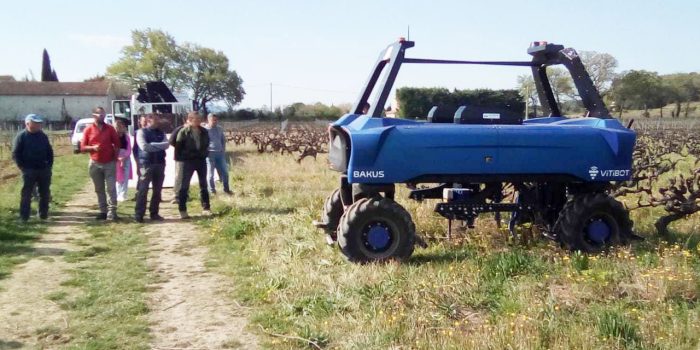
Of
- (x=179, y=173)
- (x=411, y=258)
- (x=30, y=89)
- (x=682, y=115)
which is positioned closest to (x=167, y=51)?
(x=30, y=89)

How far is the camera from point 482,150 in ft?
20.1

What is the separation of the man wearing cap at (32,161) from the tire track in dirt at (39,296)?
755 millimetres

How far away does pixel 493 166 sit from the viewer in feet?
20.2

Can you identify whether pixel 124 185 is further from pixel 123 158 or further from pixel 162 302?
pixel 162 302

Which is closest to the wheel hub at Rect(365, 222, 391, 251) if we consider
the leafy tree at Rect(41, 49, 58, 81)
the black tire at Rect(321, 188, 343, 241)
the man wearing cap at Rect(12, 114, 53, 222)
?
the black tire at Rect(321, 188, 343, 241)

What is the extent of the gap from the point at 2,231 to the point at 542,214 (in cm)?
650

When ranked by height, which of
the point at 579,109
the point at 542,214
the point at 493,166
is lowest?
the point at 542,214

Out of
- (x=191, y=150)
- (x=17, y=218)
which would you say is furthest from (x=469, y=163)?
(x=17, y=218)

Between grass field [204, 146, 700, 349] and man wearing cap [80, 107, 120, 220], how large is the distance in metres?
2.95

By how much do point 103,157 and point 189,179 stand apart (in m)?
1.27

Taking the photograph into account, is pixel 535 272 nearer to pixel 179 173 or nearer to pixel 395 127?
pixel 395 127

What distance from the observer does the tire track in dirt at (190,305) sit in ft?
14.9

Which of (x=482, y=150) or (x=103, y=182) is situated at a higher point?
(x=482, y=150)

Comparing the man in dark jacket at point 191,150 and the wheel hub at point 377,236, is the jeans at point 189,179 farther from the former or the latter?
the wheel hub at point 377,236
